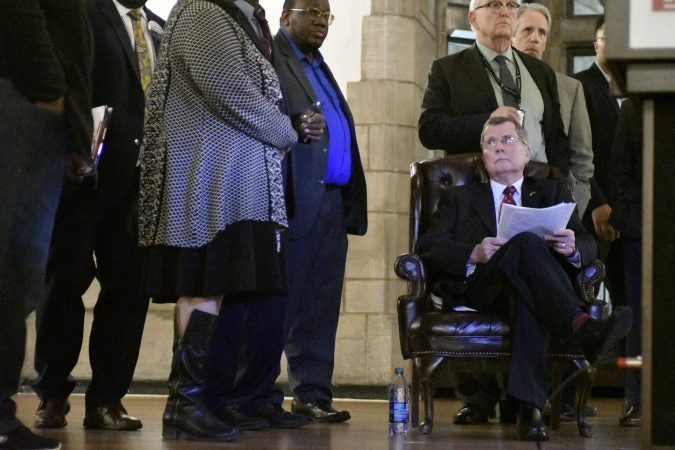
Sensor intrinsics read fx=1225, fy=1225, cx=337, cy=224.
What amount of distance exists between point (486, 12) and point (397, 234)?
205cm

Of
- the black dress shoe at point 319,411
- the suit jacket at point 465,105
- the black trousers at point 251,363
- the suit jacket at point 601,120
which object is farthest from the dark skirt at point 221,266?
the suit jacket at point 601,120

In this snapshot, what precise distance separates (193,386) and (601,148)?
9.23ft

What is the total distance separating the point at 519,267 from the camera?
4.34m

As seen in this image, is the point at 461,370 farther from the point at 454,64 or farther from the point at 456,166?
the point at 454,64

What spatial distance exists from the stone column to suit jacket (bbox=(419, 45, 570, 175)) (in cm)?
172

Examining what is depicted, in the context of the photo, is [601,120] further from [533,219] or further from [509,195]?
[533,219]

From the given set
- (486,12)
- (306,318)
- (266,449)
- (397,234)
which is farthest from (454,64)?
(266,449)

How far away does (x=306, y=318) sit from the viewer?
4.98 meters

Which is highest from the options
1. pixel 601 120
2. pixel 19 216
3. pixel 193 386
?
pixel 601 120

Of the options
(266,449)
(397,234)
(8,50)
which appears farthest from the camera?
(397,234)

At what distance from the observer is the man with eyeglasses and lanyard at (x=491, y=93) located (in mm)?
5355

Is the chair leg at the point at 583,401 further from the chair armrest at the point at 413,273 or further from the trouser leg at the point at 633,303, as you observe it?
the chair armrest at the point at 413,273

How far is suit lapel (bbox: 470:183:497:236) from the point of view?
187 inches

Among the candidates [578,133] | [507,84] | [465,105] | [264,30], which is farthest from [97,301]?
[578,133]
